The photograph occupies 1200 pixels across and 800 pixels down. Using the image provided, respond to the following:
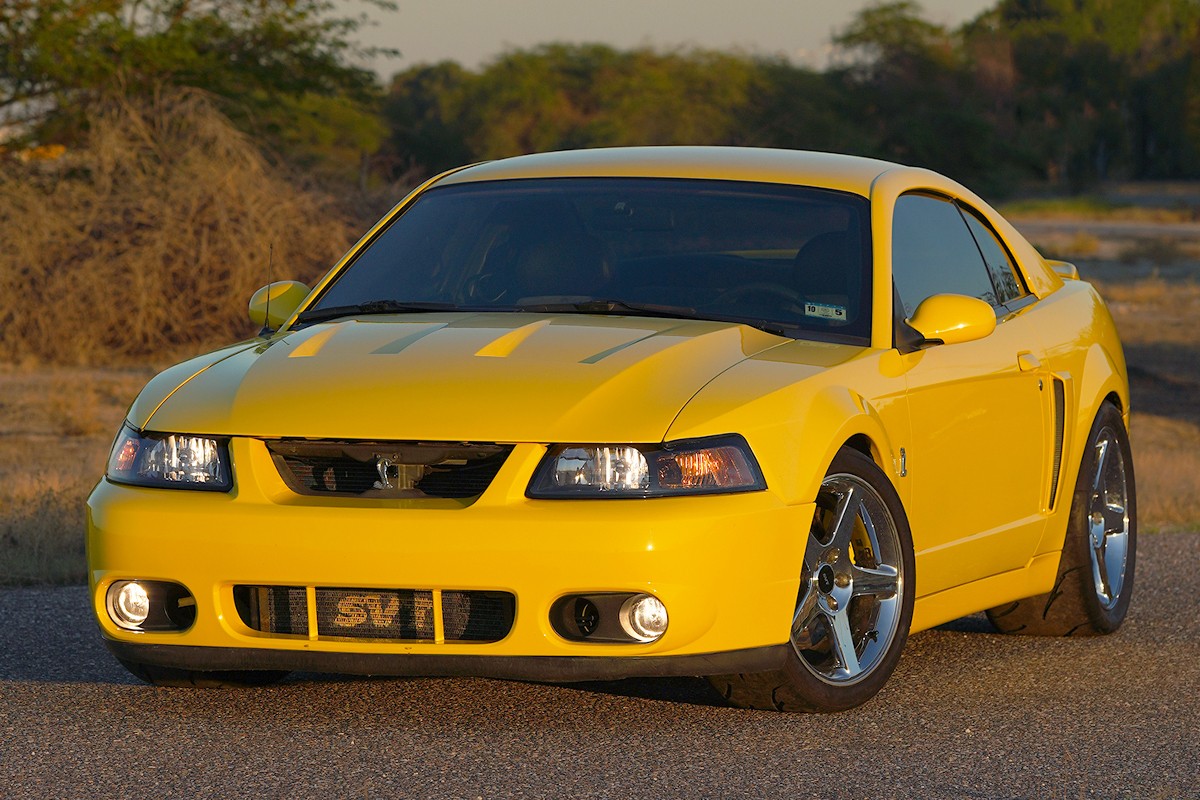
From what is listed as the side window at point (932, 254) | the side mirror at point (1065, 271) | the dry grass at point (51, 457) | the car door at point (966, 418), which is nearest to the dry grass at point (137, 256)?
the dry grass at point (51, 457)

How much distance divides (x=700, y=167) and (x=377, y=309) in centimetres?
108

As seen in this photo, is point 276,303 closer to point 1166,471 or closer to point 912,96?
point 1166,471

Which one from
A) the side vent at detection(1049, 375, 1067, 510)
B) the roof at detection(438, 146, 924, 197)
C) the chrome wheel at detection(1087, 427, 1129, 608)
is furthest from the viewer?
the chrome wheel at detection(1087, 427, 1129, 608)

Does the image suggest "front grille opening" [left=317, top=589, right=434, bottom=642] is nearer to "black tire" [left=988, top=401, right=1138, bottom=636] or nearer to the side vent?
the side vent

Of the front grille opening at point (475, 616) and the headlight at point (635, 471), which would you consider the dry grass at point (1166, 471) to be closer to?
the headlight at point (635, 471)

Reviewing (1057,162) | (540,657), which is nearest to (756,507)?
(540,657)

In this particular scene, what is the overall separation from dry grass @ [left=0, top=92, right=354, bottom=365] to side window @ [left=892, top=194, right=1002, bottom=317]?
1379cm

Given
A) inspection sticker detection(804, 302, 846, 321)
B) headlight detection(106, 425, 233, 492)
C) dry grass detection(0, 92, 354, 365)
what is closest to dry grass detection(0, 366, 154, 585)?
dry grass detection(0, 92, 354, 365)

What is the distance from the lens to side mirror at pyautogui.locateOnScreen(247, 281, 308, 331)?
602cm

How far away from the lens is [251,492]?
184 inches

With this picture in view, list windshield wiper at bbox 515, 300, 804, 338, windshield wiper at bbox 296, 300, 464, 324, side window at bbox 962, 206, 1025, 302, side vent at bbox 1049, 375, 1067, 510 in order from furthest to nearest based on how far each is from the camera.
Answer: side window at bbox 962, 206, 1025, 302
side vent at bbox 1049, 375, 1067, 510
windshield wiper at bbox 296, 300, 464, 324
windshield wiper at bbox 515, 300, 804, 338

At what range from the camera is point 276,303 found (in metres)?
6.07

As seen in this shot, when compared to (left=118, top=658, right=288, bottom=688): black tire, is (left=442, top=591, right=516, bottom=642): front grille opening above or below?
above

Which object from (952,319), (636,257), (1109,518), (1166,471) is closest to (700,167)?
(636,257)
